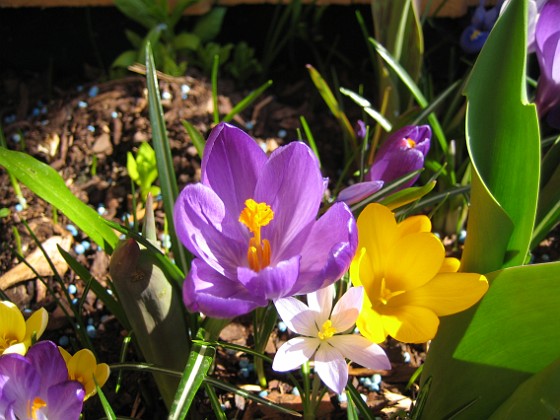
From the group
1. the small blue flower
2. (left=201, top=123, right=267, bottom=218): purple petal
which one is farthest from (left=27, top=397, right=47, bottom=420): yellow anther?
the small blue flower

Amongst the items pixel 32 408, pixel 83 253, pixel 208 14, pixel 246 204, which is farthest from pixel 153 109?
pixel 208 14

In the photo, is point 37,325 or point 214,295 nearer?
point 214,295

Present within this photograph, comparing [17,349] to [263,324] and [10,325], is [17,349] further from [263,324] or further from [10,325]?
[263,324]

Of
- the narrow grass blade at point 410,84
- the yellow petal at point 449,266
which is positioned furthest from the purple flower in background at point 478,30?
the yellow petal at point 449,266

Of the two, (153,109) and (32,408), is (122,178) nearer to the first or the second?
(153,109)

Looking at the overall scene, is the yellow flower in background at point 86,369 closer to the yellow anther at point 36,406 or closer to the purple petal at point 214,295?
the yellow anther at point 36,406

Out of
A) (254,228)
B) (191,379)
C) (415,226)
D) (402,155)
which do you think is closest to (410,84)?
(402,155)
